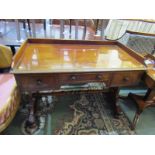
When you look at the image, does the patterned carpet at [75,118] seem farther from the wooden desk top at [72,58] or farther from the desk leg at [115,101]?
the wooden desk top at [72,58]

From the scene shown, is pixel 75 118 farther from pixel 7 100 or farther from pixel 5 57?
pixel 5 57

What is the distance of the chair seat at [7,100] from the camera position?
1053 mm

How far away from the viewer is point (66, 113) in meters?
1.67

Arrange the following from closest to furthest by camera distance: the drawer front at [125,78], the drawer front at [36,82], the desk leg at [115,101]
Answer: the drawer front at [36,82] → the drawer front at [125,78] → the desk leg at [115,101]

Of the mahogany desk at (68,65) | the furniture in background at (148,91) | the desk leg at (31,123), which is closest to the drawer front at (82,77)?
the mahogany desk at (68,65)

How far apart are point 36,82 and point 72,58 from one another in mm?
372

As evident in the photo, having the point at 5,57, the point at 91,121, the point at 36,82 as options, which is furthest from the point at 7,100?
the point at 91,121

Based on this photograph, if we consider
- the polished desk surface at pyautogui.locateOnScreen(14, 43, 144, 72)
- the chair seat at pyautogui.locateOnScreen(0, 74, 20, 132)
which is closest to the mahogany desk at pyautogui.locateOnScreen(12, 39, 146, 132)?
the polished desk surface at pyautogui.locateOnScreen(14, 43, 144, 72)

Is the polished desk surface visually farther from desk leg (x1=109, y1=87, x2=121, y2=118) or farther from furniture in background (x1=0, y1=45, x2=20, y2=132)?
desk leg (x1=109, y1=87, x2=121, y2=118)
